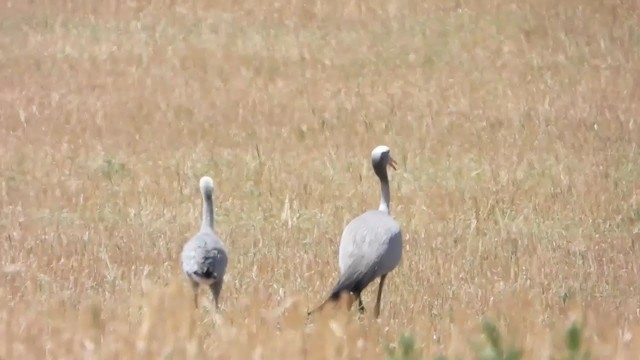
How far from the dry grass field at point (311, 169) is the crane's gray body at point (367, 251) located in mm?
335

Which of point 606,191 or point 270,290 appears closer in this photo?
point 270,290

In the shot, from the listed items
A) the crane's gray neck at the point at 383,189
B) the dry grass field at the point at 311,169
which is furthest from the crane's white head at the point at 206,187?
the crane's gray neck at the point at 383,189

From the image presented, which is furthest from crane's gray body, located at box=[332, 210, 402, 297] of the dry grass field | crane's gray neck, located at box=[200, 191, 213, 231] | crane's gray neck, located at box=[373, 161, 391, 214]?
crane's gray neck, located at box=[200, 191, 213, 231]

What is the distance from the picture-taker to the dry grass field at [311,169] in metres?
6.67

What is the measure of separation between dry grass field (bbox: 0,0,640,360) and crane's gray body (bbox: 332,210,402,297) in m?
0.33

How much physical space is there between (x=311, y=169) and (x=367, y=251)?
703cm

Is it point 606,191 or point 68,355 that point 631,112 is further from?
point 68,355

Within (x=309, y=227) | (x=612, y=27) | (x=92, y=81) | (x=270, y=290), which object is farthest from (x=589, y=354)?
(x=612, y=27)

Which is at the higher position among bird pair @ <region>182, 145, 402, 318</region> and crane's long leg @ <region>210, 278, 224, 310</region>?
bird pair @ <region>182, 145, 402, 318</region>

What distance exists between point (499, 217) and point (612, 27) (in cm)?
1292

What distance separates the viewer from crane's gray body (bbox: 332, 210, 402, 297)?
998 centimetres

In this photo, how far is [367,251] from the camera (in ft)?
33.7

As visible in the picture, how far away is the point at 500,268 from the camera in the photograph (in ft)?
Result: 39.6

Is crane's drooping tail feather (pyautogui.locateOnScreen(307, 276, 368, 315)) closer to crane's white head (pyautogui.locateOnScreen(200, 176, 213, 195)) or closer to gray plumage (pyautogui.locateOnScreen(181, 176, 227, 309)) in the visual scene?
gray plumage (pyautogui.locateOnScreen(181, 176, 227, 309))
